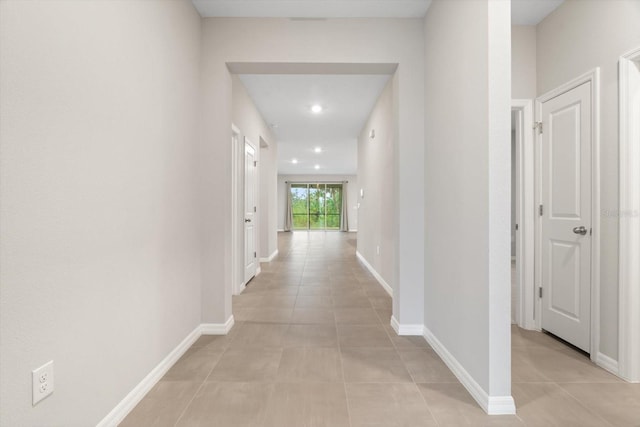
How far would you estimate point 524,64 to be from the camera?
9.63 ft

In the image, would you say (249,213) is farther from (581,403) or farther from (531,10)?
(581,403)

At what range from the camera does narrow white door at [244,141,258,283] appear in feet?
15.2

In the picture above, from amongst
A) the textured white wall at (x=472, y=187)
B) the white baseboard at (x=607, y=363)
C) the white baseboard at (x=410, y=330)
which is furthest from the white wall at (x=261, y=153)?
the white baseboard at (x=607, y=363)

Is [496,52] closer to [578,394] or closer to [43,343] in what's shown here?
[578,394]

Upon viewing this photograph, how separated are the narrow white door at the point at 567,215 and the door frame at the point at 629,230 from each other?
0.27m

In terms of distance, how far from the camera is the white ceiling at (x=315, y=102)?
4074mm

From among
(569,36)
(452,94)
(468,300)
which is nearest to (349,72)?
(452,94)

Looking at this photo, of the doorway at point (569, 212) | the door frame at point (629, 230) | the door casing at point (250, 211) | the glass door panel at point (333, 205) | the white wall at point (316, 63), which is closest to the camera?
the door frame at point (629, 230)

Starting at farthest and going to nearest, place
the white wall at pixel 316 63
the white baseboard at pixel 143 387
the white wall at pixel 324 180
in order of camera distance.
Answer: the white wall at pixel 324 180 → the white wall at pixel 316 63 → the white baseboard at pixel 143 387

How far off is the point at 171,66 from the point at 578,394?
3269 millimetres

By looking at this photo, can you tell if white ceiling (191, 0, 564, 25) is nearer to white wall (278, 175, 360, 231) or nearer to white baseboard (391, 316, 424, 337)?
white baseboard (391, 316, 424, 337)

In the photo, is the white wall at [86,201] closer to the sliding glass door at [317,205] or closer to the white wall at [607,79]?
the white wall at [607,79]

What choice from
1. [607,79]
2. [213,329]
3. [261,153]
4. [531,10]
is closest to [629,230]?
[607,79]

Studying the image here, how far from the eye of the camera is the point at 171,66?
225 centimetres
